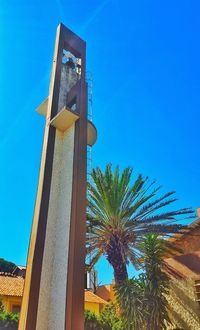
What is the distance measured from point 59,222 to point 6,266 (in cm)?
3162

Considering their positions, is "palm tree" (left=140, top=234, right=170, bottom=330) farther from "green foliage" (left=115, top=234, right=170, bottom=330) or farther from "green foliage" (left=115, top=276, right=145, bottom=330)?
"green foliage" (left=115, top=276, right=145, bottom=330)

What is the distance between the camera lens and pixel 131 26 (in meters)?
12.1

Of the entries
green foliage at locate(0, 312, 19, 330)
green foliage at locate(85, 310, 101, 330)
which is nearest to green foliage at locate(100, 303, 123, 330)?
green foliage at locate(85, 310, 101, 330)

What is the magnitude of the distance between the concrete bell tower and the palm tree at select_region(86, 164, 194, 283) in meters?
5.08

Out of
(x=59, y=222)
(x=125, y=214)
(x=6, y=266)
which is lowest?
(x=59, y=222)

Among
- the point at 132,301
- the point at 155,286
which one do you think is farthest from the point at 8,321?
the point at 155,286

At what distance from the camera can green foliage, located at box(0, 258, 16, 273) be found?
115 feet

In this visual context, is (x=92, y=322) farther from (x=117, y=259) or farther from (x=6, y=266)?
(x=6, y=266)

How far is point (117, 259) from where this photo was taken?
13.6m

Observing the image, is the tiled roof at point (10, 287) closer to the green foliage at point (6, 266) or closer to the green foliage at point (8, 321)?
the green foliage at point (8, 321)

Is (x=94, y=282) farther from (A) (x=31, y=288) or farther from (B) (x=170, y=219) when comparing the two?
(A) (x=31, y=288)

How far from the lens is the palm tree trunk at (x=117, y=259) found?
13.1 meters

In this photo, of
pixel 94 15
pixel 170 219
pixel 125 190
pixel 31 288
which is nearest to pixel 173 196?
pixel 170 219

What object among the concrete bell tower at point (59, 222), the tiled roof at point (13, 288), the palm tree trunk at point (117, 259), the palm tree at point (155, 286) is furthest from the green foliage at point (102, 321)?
the concrete bell tower at point (59, 222)
